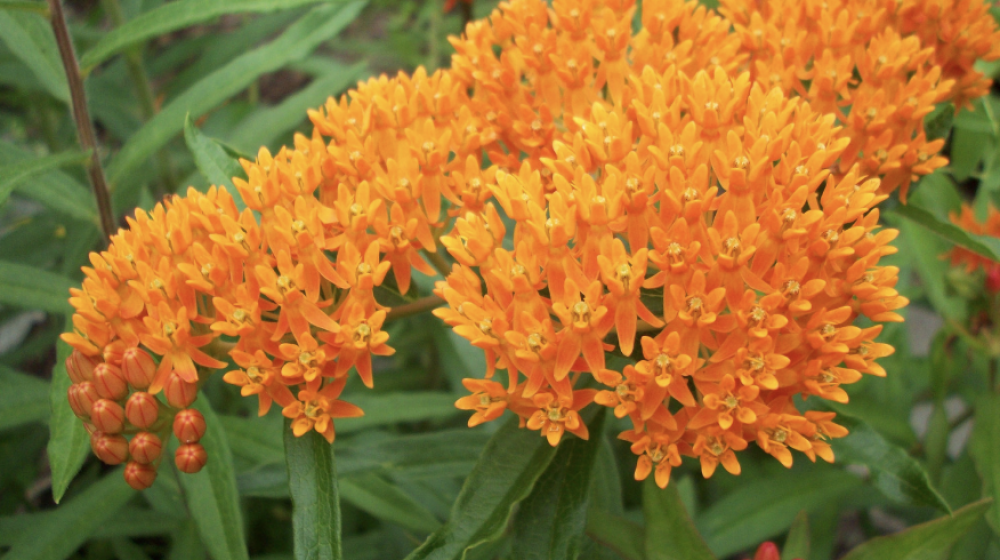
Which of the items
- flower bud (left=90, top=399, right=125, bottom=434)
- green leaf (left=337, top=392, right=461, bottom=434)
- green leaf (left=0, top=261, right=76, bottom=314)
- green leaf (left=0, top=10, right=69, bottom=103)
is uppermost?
green leaf (left=0, top=10, right=69, bottom=103)

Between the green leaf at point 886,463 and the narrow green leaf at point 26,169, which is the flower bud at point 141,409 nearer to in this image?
the narrow green leaf at point 26,169

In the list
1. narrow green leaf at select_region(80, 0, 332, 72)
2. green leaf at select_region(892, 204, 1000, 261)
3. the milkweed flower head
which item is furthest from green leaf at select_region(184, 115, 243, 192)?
green leaf at select_region(892, 204, 1000, 261)

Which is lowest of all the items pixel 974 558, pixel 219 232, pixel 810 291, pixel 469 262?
pixel 974 558

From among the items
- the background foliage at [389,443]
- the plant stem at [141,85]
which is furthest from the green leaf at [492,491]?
the plant stem at [141,85]

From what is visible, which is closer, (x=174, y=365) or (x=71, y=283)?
(x=174, y=365)

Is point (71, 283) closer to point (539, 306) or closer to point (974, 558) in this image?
point (539, 306)

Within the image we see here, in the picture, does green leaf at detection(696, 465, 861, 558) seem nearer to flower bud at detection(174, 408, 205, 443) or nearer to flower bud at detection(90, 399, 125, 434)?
flower bud at detection(174, 408, 205, 443)

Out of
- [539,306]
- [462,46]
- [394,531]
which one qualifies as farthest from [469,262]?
[394,531]

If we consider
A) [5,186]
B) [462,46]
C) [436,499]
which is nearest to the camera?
[5,186]
